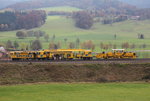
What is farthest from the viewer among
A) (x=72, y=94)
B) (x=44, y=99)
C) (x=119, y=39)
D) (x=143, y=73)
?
(x=119, y=39)

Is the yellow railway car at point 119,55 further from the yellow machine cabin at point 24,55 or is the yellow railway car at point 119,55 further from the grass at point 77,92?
the grass at point 77,92

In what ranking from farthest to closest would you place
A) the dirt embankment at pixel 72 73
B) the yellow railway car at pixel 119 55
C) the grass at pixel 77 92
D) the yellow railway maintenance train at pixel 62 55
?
the yellow railway car at pixel 119 55
the yellow railway maintenance train at pixel 62 55
the dirt embankment at pixel 72 73
the grass at pixel 77 92

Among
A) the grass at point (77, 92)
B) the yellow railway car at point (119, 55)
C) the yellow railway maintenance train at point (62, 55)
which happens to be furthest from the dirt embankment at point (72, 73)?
the yellow railway car at point (119, 55)

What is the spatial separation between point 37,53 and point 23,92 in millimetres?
35046

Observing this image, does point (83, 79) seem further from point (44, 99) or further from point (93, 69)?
point (44, 99)

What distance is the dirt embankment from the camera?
2395 inches

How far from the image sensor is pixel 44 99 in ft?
141

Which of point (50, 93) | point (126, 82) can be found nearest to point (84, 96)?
A: point (50, 93)

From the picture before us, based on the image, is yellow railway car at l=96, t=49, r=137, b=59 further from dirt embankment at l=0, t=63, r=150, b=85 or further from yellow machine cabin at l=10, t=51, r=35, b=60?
yellow machine cabin at l=10, t=51, r=35, b=60

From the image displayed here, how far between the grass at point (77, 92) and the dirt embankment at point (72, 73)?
6373mm

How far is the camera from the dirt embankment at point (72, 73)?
60828mm

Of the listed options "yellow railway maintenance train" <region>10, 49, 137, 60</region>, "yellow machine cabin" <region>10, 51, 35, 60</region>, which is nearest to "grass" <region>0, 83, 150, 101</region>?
"yellow railway maintenance train" <region>10, 49, 137, 60</region>

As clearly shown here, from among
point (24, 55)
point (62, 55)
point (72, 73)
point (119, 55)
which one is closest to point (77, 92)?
point (72, 73)

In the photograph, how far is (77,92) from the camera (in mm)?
48625
